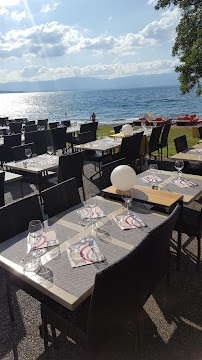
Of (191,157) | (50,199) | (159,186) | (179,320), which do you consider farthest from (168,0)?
(179,320)

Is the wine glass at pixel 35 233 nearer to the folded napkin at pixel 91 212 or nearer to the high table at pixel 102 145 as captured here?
the folded napkin at pixel 91 212

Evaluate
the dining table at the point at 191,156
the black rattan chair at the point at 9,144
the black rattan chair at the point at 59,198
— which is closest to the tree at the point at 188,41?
the dining table at the point at 191,156

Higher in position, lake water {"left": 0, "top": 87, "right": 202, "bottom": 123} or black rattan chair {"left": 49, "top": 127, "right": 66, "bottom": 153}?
black rattan chair {"left": 49, "top": 127, "right": 66, "bottom": 153}

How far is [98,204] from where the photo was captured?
97.1 inches

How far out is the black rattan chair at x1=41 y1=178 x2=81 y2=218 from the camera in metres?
2.39

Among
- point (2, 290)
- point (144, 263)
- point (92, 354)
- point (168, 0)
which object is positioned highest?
point (168, 0)

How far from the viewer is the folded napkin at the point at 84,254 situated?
63.0 inches

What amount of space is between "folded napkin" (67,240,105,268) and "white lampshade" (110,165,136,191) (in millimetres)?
875

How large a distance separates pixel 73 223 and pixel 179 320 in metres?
1.15

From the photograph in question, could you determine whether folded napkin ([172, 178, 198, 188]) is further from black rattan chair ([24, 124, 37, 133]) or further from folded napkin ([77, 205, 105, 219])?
black rattan chair ([24, 124, 37, 133])

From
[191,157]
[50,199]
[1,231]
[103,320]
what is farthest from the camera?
[191,157]

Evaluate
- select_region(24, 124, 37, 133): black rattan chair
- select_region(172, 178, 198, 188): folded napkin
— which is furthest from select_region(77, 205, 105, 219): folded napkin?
select_region(24, 124, 37, 133): black rattan chair

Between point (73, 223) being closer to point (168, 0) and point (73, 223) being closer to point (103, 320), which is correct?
point (103, 320)

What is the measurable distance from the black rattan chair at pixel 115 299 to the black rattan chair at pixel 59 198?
2.88 ft
